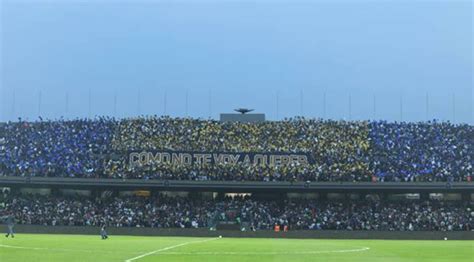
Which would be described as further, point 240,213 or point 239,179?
point 239,179

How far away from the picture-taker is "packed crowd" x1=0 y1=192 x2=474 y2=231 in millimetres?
67000

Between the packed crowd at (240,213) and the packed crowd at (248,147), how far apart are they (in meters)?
2.94

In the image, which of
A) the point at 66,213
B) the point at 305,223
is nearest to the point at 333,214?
the point at 305,223

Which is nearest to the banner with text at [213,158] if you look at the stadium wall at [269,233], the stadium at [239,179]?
the stadium at [239,179]

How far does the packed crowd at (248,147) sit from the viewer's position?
77.9 metres

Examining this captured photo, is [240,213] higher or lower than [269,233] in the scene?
higher

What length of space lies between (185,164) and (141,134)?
10.1 m

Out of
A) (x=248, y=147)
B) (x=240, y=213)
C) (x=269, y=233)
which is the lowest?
(x=269, y=233)

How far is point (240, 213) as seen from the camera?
232 ft

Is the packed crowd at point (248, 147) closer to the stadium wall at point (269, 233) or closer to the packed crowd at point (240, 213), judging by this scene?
the packed crowd at point (240, 213)

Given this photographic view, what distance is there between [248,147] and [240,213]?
635 inches

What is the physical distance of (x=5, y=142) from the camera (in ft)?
275

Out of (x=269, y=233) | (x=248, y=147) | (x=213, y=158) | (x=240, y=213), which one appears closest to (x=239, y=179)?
(x=213, y=158)

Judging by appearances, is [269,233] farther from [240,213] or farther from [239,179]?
[239,179]
